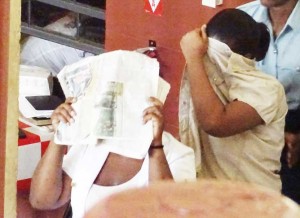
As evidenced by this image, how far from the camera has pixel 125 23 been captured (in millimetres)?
2951

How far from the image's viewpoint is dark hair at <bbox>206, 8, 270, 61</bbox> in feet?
5.86

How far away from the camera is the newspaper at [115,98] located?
1628 millimetres

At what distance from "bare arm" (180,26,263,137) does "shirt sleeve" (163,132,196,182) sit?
89mm

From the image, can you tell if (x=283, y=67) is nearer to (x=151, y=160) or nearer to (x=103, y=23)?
→ (x=151, y=160)

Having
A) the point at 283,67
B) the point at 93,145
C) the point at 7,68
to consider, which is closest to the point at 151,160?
the point at 93,145

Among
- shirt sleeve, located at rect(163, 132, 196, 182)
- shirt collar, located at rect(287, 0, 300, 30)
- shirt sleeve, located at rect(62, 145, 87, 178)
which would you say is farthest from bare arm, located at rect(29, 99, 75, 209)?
shirt collar, located at rect(287, 0, 300, 30)

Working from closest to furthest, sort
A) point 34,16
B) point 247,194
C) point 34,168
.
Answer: point 247,194 → point 34,168 → point 34,16

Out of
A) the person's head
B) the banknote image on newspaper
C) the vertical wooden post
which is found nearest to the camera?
the vertical wooden post

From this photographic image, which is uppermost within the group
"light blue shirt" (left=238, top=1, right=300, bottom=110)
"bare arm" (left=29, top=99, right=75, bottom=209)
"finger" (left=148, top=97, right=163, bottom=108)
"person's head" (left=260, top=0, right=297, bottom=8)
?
"person's head" (left=260, top=0, right=297, bottom=8)

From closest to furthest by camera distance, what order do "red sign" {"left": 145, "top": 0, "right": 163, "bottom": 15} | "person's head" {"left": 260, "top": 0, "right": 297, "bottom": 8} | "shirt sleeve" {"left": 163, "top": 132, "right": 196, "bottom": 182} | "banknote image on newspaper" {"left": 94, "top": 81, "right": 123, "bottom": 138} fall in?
"banknote image on newspaper" {"left": 94, "top": 81, "right": 123, "bottom": 138} < "shirt sleeve" {"left": 163, "top": 132, "right": 196, "bottom": 182} < "person's head" {"left": 260, "top": 0, "right": 297, "bottom": 8} < "red sign" {"left": 145, "top": 0, "right": 163, "bottom": 15}

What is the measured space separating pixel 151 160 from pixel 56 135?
0.25m

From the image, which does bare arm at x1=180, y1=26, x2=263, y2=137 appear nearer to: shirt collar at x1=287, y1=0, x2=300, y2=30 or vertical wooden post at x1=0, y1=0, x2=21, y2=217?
shirt collar at x1=287, y1=0, x2=300, y2=30

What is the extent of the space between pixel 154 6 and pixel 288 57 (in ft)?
2.67

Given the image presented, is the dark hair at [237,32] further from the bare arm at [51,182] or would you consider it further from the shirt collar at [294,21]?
the bare arm at [51,182]
